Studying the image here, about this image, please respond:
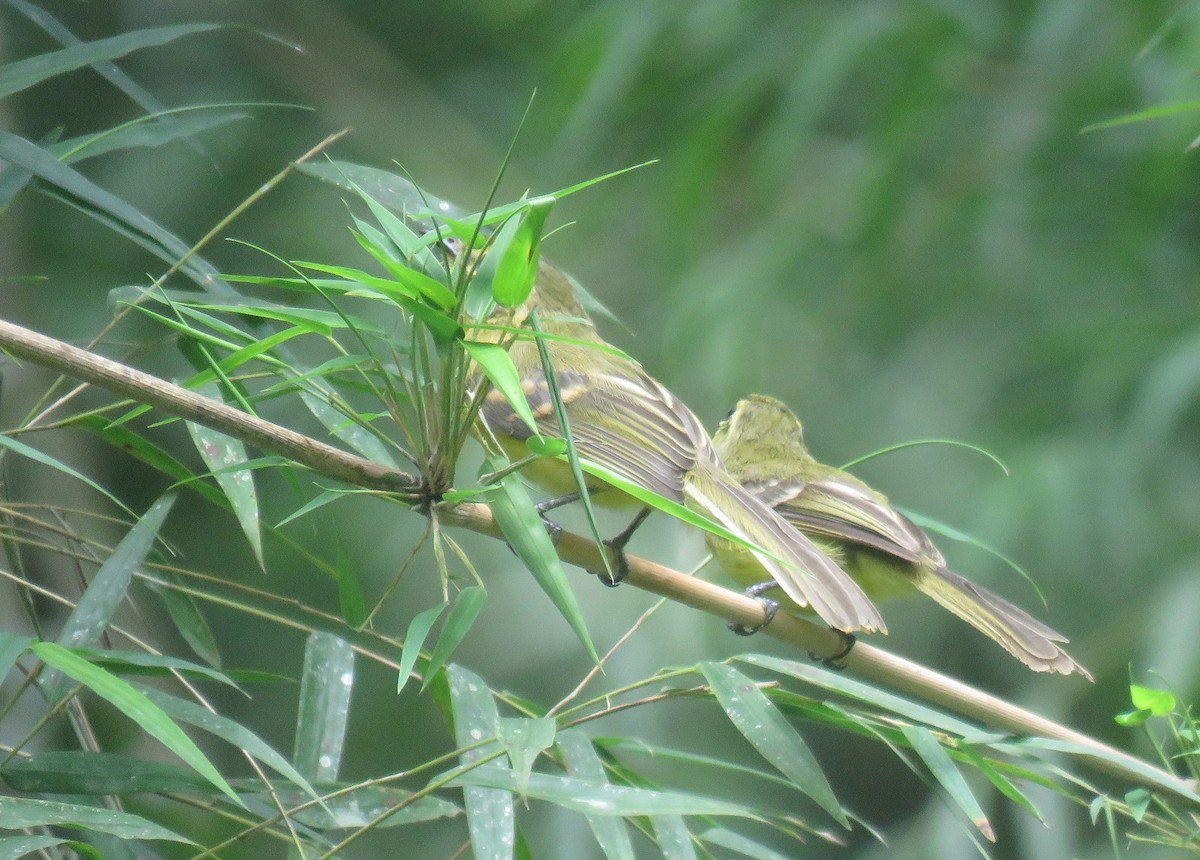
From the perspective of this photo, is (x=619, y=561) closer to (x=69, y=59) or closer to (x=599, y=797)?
(x=599, y=797)

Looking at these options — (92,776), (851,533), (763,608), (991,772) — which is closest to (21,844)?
(92,776)

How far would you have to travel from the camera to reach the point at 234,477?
207 cm

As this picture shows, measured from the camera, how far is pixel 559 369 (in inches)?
127

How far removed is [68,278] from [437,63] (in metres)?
2.61

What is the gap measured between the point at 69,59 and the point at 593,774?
1435 millimetres

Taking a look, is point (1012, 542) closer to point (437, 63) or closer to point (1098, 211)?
point (1098, 211)

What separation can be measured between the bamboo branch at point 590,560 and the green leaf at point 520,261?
30cm

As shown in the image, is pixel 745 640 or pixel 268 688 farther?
pixel 268 688

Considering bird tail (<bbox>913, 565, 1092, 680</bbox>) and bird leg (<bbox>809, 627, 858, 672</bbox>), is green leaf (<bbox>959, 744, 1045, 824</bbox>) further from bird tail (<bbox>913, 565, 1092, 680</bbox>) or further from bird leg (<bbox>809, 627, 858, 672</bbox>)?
bird tail (<bbox>913, 565, 1092, 680</bbox>)

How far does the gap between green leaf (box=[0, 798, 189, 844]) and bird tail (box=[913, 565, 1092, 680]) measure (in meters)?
1.67

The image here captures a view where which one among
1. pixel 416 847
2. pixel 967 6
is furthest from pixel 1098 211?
pixel 416 847

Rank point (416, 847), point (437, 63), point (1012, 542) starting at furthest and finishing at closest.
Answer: point (437, 63)
point (416, 847)
point (1012, 542)

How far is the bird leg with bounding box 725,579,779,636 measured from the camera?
228 centimetres

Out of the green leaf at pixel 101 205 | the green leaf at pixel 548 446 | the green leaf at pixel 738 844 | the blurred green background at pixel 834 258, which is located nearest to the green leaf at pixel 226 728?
the green leaf at pixel 548 446
